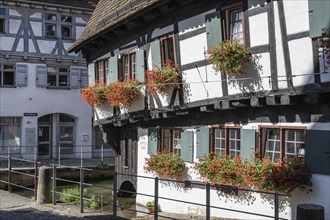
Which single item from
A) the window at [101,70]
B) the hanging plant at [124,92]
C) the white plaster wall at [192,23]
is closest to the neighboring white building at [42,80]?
the window at [101,70]

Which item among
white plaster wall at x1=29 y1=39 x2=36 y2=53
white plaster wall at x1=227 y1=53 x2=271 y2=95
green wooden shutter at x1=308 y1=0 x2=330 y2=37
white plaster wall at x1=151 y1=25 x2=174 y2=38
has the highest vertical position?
white plaster wall at x1=29 y1=39 x2=36 y2=53

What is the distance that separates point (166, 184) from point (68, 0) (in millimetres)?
16309

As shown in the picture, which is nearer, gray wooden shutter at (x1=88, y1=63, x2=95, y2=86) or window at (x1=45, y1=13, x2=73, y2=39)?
gray wooden shutter at (x1=88, y1=63, x2=95, y2=86)

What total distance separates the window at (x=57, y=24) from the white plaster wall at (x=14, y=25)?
1.62 m

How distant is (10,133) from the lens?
25.5m

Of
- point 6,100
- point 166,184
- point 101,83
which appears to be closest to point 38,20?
point 6,100

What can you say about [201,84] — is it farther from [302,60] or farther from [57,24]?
[57,24]

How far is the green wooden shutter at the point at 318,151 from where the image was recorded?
952cm

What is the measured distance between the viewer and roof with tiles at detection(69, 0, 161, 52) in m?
14.0

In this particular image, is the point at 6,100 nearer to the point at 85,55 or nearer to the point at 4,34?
the point at 4,34

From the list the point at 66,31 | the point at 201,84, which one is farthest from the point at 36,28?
the point at 201,84

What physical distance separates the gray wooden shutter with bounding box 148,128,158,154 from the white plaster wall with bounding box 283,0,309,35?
233 inches

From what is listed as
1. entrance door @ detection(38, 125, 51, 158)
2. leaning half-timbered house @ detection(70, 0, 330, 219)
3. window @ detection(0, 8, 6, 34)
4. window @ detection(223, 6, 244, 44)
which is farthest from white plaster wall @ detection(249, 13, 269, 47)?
entrance door @ detection(38, 125, 51, 158)

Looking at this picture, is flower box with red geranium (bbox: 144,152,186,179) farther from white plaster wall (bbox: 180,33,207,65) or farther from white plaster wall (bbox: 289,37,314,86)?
white plaster wall (bbox: 289,37,314,86)
